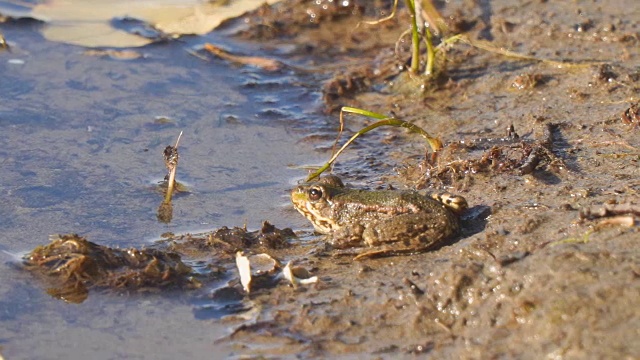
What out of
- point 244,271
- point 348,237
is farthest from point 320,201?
point 244,271

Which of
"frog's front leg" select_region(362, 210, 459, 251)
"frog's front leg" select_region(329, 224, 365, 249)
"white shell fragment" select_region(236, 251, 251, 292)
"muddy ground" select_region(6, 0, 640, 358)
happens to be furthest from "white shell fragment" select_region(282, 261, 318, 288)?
"frog's front leg" select_region(362, 210, 459, 251)

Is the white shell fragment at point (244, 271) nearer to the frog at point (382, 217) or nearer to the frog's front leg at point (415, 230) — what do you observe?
the frog at point (382, 217)

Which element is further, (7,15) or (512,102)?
(7,15)

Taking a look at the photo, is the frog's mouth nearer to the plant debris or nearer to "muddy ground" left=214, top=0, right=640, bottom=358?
"muddy ground" left=214, top=0, right=640, bottom=358

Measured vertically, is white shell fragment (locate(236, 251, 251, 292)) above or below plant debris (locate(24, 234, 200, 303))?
above

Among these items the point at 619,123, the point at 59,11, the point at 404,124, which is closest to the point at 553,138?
the point at 619,123

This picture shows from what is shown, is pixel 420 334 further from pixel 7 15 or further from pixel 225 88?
pixel 7 15
